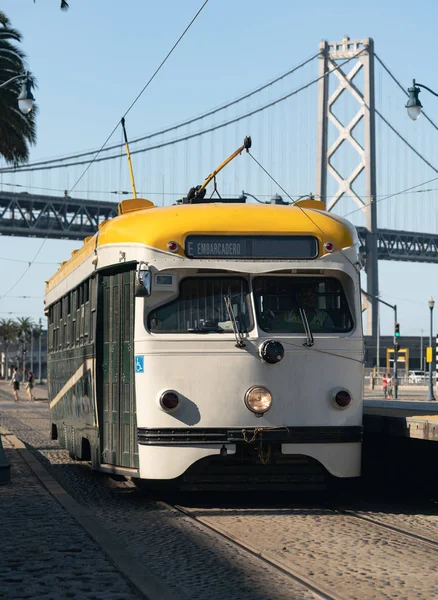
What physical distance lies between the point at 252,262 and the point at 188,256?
629mm

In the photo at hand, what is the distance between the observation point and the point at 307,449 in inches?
445

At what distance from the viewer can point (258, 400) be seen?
1124 centimetres

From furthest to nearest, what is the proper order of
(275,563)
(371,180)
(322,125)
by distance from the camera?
Result: (322,125) → (371,180) → (275,563)

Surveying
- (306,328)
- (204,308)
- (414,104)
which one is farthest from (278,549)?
(414,104)

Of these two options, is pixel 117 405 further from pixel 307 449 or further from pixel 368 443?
pixel 368 443

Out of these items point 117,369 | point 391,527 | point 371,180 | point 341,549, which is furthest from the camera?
point 371,180

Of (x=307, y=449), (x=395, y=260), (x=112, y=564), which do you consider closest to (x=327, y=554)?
(x=112, y=564)

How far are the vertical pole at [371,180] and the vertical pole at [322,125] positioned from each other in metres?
3.08

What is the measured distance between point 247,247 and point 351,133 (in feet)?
262

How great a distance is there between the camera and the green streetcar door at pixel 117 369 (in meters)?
11.7

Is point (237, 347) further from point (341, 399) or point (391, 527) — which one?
point (391, 527)

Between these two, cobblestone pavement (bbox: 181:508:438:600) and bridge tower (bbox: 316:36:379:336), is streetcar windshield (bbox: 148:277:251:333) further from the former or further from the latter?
bridge tower (bbox: 316:36:379:336)

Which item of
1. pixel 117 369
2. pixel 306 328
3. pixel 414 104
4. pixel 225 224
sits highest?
pixel 414 104

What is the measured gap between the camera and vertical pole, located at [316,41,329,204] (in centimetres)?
8619
